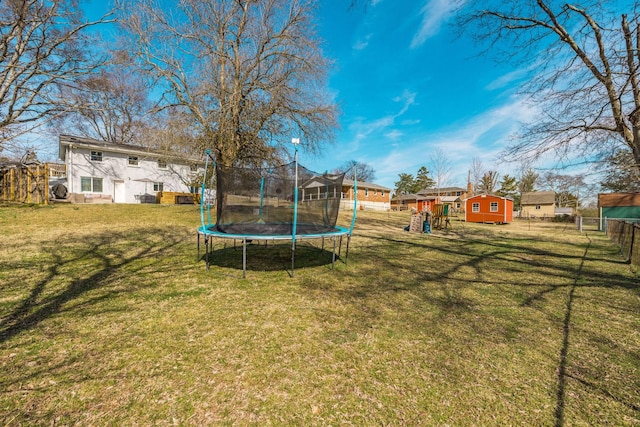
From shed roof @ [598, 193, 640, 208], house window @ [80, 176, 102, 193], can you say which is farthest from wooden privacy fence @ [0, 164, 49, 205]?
shed roof @ [598, 193, 640, 208]

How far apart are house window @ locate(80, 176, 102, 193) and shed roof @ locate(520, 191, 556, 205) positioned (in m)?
50.6

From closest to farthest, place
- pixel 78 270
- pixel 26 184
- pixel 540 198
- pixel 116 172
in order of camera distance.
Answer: pixel 78 270
pixel 26 184
pixel 116 172
pixel 540 198

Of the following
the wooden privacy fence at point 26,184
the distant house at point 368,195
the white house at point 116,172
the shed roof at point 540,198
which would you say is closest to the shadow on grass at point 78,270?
the wooden privacy fence at point 26,184

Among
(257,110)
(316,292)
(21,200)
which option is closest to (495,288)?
(316,292)

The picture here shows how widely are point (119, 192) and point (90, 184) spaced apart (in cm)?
175

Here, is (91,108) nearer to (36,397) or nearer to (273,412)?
(36,397)

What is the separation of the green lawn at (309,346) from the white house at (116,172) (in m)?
15.1

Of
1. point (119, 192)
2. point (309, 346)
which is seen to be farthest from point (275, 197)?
point (119, 192)

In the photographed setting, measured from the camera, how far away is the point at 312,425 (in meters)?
1.64

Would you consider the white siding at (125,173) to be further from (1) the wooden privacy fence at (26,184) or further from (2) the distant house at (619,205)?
(2) the distant house at (619,205)

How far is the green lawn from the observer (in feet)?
5.76

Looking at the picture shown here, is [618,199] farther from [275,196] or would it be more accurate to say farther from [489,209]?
[275,196]

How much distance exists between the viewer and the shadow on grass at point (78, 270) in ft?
9.78

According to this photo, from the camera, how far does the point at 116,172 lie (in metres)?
20.1
